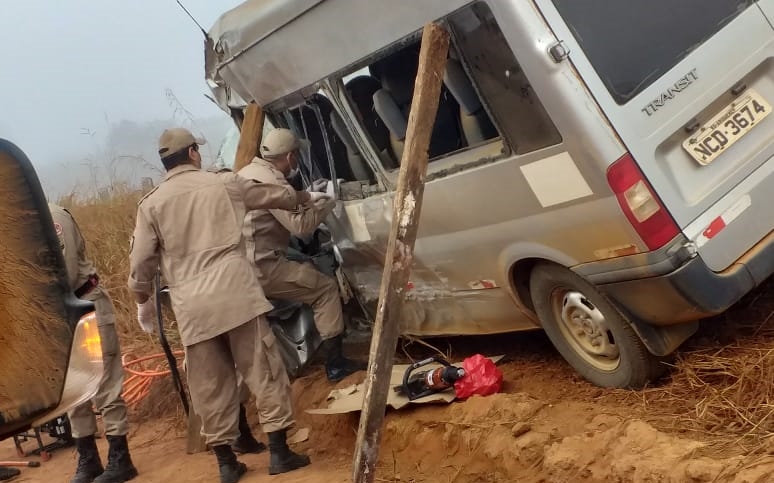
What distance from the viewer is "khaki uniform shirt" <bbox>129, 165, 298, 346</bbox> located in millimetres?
4688

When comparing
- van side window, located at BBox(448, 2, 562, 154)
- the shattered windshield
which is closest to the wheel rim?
van side window, located at BBox(448, 2, 562, 154)

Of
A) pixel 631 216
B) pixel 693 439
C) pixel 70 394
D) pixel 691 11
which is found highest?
pixel 70 394

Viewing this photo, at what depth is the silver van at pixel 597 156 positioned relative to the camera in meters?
3.54

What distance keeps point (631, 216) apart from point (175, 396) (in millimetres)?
5155

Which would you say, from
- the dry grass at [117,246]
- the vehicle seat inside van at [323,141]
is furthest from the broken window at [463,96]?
the dry grass at [117,246]

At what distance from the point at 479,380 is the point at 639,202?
1536 mm

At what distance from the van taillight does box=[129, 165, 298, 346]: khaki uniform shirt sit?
6.97ft

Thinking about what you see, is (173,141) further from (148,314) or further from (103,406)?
(103,406)

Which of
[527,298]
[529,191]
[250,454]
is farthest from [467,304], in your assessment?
[250,454]

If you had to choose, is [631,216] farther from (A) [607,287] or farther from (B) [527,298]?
(B) [527,298]

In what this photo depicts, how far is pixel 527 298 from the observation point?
14.8 feet

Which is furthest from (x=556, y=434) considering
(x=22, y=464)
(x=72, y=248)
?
(x=22, y=464)

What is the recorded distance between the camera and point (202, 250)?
4.72 m

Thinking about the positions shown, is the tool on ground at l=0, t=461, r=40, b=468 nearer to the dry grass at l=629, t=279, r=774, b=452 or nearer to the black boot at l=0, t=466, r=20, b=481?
the black boot at l=0, t=466, r=20, b=481
